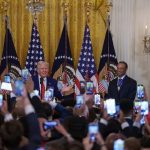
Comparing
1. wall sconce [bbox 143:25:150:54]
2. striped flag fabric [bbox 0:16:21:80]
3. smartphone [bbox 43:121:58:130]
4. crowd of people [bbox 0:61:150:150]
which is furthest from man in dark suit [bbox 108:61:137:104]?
smartphone [bbox 43:121:58:130]

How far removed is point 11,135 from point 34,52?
7551mm

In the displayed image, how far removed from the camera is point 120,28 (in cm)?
1132

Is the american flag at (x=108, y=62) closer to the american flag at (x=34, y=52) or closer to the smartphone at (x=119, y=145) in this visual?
the american flag at (x=34, y=52)

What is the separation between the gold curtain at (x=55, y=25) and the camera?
1124cm

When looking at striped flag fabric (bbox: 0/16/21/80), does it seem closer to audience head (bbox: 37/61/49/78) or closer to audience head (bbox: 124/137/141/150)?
audience head (bbox: 37/61/49/78)

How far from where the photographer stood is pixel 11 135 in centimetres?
335

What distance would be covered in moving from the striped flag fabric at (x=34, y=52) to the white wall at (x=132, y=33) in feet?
6.03

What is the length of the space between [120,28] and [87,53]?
1088mm

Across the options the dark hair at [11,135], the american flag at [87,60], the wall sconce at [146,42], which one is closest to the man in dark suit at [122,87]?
the american flag at [87,60]

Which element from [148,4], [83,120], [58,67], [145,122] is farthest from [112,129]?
[148,4]

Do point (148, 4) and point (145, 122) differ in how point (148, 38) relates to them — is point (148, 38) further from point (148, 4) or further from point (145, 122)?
point (145, 122)

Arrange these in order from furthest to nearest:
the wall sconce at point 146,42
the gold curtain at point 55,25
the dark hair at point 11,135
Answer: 1. the gold curtain at point 55,25
2. the wall sconce at point 146,42
3. the dark hair at point 11,135

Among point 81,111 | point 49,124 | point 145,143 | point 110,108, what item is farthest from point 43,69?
point 145,143

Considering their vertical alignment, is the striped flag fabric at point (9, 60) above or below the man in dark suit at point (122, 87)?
above
